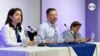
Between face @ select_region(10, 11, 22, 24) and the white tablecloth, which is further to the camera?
face @ select_region(10, 11, 22, 24)

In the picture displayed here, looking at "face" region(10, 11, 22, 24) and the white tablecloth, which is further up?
"face" region(10, 11, 22, 24)

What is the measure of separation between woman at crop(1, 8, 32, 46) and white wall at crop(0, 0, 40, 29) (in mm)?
1087

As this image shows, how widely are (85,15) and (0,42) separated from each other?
3004 mm

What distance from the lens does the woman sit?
3084mm

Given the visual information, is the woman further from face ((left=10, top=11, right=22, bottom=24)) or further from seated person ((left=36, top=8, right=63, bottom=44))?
seated person ((left=36, top=8, right=63, bottom=44))

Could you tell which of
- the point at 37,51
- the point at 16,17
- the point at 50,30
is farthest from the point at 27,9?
the point at 37,51

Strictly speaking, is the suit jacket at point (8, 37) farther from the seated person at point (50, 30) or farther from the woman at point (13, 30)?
the seated person at point (50, 30)

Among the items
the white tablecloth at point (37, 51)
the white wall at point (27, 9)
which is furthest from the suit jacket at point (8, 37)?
the white wall at point (27, 9)

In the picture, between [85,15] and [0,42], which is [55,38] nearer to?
[0,42]

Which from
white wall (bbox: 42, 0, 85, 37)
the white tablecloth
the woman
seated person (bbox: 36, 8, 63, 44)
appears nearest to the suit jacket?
the woman

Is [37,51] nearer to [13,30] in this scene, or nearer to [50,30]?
[13,30]

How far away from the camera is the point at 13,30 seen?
3215mm

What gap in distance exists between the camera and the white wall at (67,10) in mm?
5066

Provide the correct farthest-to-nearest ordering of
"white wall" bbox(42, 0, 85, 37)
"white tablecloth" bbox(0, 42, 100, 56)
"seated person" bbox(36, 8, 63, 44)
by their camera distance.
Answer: "white wall" bbox(42, 0, 85, 37) < "seated person" bbox(36, 8, 63, 44) < "white tablecloth" bbox(0, 42, 100, 56)
